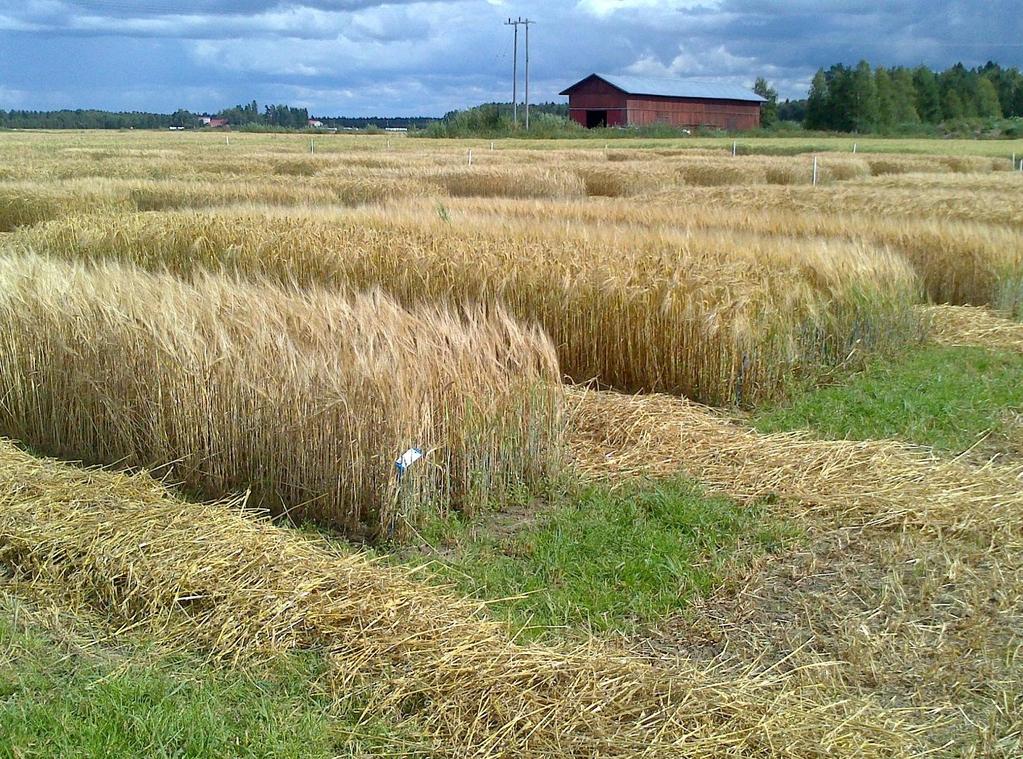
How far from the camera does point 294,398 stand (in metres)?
4.68

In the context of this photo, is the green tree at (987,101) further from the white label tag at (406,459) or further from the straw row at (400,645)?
the straw row at (400,645)

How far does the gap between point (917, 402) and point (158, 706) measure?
5654mm

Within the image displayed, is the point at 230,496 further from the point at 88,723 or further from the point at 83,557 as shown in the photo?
the point at 88,723

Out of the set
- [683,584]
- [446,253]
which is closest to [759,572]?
[683,584]

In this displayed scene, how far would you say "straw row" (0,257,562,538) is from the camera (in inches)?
178

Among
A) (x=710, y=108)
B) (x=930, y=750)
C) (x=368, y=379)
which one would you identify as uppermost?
(x=710, y=108)

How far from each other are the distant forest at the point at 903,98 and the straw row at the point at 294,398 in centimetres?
6955

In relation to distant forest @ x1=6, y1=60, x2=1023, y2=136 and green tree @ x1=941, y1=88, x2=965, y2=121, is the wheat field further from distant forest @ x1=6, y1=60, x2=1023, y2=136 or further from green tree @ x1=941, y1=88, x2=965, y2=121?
green tree @ x1=941, y1=88, x2=965, y2=121

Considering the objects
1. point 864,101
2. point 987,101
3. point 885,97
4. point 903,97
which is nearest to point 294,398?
point 864,101

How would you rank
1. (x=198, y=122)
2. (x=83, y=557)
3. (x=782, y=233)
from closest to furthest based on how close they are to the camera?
(x=83, y=557) < (x=782, y=233) < (x=198, y=122)

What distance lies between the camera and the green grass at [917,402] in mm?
6121

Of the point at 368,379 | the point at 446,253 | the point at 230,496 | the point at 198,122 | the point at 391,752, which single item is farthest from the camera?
the point at 198,122

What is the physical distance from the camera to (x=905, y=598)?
3.87 m

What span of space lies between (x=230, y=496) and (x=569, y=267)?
380 cm
